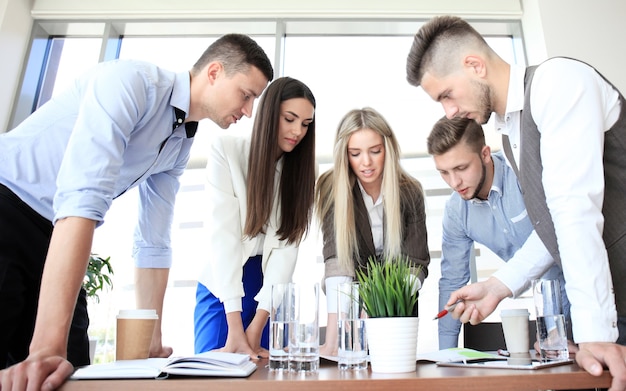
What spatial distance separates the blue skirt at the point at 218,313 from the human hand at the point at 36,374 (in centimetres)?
92

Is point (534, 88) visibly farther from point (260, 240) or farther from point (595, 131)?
point (260, 240)

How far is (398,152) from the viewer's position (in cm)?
183

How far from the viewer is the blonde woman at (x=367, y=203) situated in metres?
1.67

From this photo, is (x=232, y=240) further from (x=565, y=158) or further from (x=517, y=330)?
(x=565, y=158)

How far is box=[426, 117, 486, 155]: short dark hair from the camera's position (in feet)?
6.12

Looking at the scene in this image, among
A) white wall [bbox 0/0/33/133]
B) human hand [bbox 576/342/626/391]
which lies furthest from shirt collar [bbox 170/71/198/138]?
white wall [bbox 0/0/33/133]

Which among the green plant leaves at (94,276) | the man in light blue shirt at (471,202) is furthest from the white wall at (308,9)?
the green plant leaves at (94,276)

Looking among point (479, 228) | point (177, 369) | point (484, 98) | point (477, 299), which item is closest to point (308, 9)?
point (479, 228)

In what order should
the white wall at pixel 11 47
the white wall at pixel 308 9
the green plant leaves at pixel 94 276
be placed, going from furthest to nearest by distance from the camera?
the white wall at pixel 308 9 → the white wall at pixel 11 47 → the green plant leaves at pixel 94 276

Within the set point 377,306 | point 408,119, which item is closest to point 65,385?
point 377,306

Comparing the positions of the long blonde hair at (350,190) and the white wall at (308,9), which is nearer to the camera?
the long blonde hair at (350,190)

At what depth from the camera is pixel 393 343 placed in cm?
80

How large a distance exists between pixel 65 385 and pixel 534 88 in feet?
3.69

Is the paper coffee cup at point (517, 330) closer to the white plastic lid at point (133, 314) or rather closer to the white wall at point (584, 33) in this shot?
the white plastic lid at point (133, 314)
